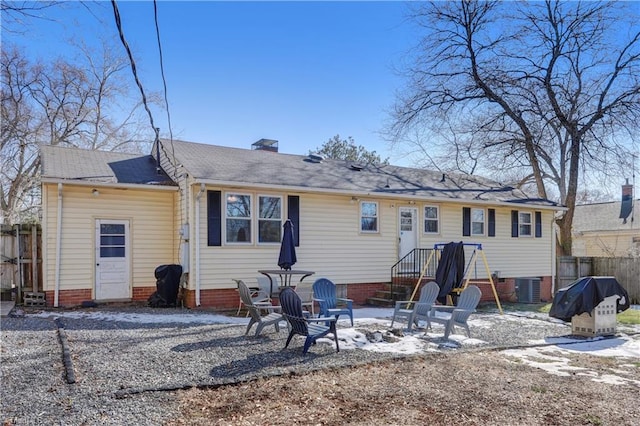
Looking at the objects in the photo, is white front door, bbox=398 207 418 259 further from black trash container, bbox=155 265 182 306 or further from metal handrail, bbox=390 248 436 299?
black trash container, bbox=155 265 182 306

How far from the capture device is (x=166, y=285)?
10.8 meters

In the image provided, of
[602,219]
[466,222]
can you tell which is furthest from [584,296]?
[602,219]

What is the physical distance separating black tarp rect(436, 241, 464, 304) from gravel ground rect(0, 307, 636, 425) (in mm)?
1802

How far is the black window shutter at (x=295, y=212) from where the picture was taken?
38.8 feet

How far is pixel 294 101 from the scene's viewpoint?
16.4 m

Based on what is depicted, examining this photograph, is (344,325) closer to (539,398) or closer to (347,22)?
(539,398)

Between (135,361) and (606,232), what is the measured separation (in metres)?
27.5

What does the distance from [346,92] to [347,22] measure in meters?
6.29

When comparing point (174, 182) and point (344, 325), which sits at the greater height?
point (174, 182)

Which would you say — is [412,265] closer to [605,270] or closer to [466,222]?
[466,222]

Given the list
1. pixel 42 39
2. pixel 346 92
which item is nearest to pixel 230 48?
pixel 42 39

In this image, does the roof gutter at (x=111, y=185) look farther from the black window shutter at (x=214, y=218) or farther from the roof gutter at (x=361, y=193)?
the roof gutter at (x=361, y=193)

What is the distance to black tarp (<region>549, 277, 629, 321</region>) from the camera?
872 cm

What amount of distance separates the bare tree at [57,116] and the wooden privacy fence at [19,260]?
1160 centimetres
